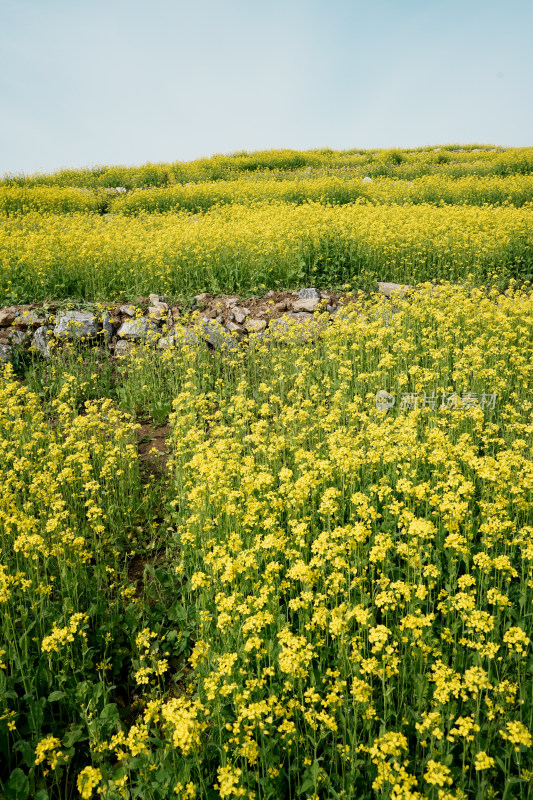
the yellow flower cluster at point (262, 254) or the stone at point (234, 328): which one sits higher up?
the yellow flower cluster at point (262, 254)

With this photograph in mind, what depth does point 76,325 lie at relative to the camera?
30.0 ft

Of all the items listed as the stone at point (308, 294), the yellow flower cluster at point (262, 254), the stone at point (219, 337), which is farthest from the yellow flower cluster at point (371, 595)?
the yellow flower cluster at point (262, 254)

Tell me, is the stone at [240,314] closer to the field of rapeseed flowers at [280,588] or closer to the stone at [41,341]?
the field of rapeseed flowers at [280,588]

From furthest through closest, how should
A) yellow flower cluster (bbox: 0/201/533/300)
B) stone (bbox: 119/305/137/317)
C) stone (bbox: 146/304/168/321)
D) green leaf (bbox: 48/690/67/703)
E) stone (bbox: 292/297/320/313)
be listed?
yellow flower cluster (bbox: 0/201/533/300)
stone (bbox: 292/297/320/313)
stone (bbox: 119/305/137/317)
stone (bbox: 146/304/168/321)
green leaf (bbox: 48/690/67/703)

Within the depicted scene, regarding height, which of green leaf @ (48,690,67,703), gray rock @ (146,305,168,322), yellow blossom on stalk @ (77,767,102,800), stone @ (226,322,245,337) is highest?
gray rock @ (146,305,168,322)

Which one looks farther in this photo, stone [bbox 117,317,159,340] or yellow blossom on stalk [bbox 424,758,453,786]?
stone [bbox 117,317,159,340]

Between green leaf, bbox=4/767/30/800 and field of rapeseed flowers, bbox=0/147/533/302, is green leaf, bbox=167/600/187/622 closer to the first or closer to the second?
green leaf, bbox=4/767/30/800

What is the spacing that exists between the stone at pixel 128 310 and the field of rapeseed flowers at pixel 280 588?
132 cm

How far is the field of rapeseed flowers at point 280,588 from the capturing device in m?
2.79

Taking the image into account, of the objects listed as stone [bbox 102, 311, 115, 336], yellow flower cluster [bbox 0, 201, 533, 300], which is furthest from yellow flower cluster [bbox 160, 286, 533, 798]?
yellow flower cluster [bbox 0, 201, 533, 300]

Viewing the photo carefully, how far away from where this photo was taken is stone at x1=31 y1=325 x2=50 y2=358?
899cm

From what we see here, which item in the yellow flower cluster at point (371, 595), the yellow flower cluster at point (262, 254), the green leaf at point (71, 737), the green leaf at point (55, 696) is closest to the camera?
the yellow flower cluster at point (371, 595)

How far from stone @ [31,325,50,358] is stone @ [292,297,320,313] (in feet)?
14.4

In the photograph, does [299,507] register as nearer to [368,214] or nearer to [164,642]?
[164,642]
